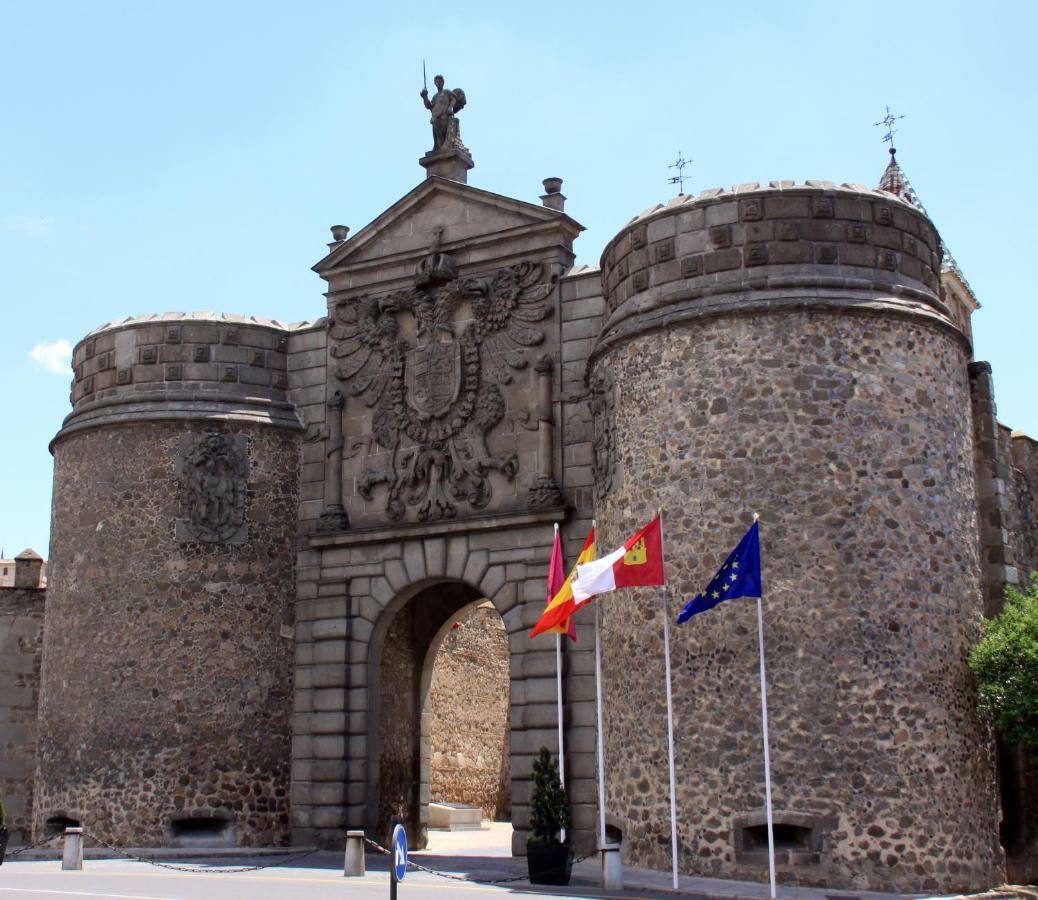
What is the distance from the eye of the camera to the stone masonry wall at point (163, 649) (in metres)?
22.1

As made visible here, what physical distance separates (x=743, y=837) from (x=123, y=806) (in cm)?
1019

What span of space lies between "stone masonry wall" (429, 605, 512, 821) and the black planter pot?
14.9 metres

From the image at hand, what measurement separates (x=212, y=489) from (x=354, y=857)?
7477 mm

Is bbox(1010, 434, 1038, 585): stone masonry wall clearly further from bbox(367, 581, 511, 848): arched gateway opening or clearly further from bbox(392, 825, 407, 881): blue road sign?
bbox(392, 825, 407, 881): blue road sign

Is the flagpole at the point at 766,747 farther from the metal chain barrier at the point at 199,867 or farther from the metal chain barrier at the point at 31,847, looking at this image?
the metal chain barrier at the point at 31,847

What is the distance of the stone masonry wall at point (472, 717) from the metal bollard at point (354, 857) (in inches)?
537

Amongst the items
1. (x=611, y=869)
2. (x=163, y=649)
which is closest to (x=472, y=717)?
(x=163, y=649)

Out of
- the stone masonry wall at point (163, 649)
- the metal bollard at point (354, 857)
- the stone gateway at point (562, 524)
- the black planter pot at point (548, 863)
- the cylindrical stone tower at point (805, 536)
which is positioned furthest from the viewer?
the stone masonry wall at point (163, 649)

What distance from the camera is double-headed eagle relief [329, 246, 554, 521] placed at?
858 inches

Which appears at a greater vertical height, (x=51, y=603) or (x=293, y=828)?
(x=51, y=603)

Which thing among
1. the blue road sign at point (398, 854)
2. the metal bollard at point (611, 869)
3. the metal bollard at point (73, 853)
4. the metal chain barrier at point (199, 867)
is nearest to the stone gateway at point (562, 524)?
the metal chain barrier at point (199, 867)

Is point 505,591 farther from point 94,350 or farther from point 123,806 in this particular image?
point 94,350

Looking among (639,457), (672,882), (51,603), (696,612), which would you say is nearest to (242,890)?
(672,882)

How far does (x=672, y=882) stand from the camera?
1647cm
